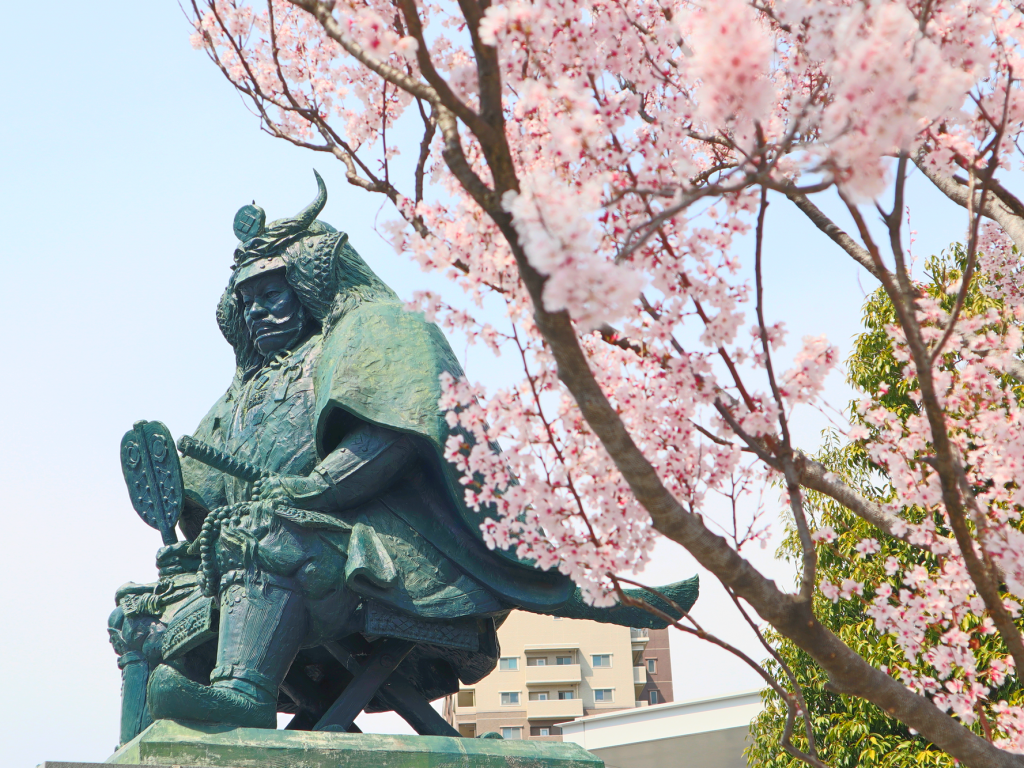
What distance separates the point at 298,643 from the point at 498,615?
34.0 inches

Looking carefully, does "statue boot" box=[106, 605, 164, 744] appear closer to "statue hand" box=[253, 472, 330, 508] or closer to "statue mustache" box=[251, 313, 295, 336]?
"statue hand" box=[253, 472, 330, 508]

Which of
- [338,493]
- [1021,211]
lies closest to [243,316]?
[338,493]

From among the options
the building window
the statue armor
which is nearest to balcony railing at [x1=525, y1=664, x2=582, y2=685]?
the building window

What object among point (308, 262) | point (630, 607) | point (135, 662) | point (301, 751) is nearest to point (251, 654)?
point (301, 751)

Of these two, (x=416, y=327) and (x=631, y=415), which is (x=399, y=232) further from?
(x=416, y=327)

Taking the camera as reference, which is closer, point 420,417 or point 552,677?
point 420,417

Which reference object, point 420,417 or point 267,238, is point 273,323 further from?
point 420,417

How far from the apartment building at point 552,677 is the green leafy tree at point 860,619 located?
20077mm

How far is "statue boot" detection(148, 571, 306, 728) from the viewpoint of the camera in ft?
11.4

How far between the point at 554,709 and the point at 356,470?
91.2 feet

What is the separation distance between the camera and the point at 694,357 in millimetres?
2811

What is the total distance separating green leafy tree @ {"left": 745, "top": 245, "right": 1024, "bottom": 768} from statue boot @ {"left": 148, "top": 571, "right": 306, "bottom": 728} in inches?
220

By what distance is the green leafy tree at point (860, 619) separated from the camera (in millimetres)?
8531

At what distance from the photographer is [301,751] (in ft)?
11.1
